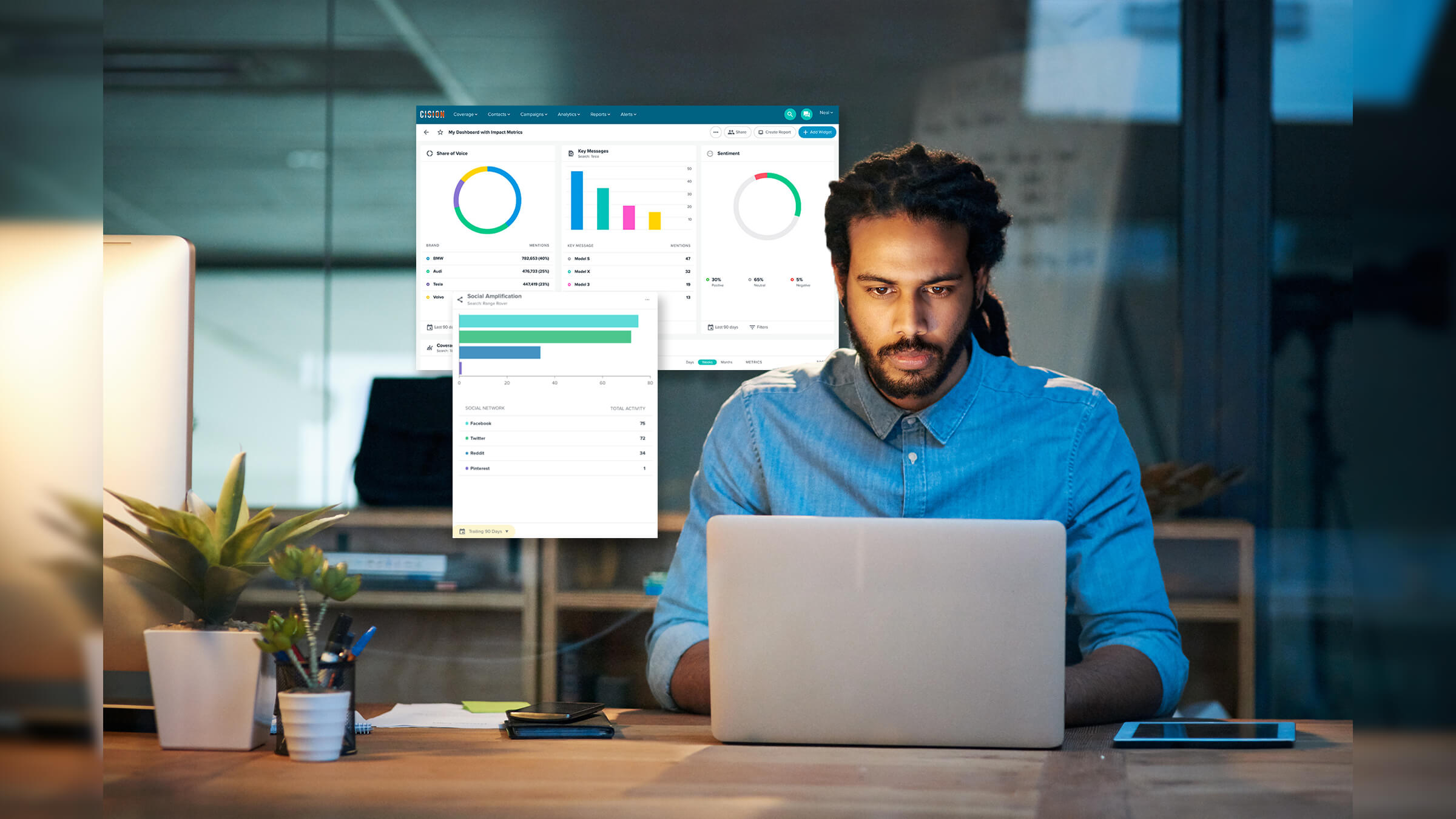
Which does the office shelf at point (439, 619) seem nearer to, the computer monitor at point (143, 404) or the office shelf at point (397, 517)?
the office shelf at point (397, 517)

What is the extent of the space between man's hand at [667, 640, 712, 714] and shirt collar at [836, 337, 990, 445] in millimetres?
585

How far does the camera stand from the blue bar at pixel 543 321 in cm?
316

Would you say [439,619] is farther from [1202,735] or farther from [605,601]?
[1202,735]

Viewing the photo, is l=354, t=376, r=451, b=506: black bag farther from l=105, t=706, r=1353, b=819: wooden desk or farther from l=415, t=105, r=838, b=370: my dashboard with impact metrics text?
l=105, t=706, r=1353, b=819: wooden desk

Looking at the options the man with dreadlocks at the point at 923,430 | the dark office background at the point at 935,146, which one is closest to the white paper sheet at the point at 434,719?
the man with dreadlocks at the point at 923,430

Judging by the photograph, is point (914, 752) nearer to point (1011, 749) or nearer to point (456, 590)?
point (1011, 749)

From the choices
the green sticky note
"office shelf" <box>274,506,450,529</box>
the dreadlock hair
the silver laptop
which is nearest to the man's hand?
the green sticky note

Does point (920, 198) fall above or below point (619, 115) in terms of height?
below

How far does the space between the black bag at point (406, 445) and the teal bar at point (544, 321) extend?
0.18m

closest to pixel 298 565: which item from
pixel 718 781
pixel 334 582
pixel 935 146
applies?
pixel 334 582

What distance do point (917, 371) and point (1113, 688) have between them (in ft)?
2.67

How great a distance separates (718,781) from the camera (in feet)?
3.34

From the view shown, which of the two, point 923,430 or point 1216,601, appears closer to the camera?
point 923,430

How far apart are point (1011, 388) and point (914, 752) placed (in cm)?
115
